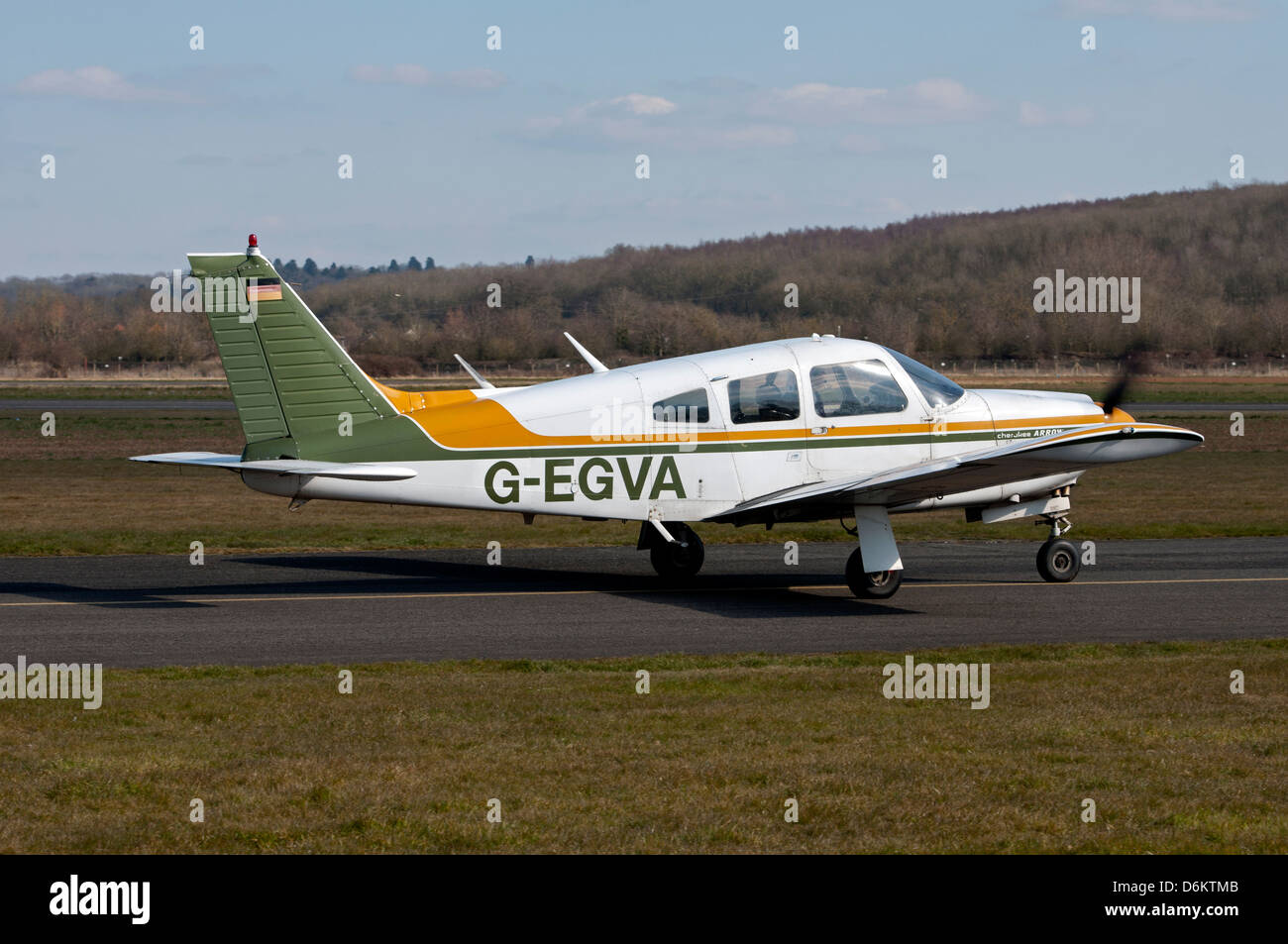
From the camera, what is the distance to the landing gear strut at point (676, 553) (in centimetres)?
1783

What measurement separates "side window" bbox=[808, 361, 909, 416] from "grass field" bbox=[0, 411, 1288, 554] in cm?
613

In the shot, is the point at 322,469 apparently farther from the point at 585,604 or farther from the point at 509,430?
the point at 585,604

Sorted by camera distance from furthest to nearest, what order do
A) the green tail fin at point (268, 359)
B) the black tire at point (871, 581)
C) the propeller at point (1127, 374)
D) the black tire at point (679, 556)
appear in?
the black tire at point (679, 556), the propeller at point (1127, 374), the black tire at point (871, 581), the green tail fin at point (268, 359)

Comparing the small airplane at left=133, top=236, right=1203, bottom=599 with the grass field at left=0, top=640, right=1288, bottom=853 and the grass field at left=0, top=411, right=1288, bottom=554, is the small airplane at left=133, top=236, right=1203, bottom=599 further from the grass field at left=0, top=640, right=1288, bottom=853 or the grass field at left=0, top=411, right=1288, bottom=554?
the grass field at left=0, top=411, right=1288, bottom=554

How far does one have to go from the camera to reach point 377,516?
2569cm

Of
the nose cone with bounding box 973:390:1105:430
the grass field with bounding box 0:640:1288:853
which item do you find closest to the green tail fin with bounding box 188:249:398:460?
the grass field with bounding box 0:640:1288:853

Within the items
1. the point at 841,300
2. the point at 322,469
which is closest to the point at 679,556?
the point at 322,469

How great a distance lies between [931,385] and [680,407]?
10.4 ft

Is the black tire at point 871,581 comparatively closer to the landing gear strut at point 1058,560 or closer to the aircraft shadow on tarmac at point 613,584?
the aircraft shadow on tarmac at point 613,584

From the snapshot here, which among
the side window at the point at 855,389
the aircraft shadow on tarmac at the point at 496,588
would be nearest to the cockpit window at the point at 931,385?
the side window at the point at 855,389

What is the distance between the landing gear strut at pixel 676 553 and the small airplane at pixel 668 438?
3.22ft

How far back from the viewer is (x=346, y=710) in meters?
10.3
